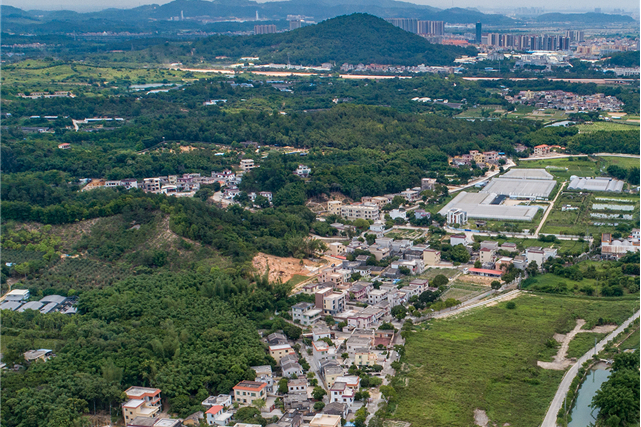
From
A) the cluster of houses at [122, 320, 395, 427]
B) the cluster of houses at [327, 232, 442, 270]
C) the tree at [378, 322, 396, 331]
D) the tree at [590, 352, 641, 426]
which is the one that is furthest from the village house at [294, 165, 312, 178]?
the tree at [590, 352, 641, 426]

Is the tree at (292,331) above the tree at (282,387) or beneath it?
above

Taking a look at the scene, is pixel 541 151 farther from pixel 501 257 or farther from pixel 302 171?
pixel 501 257

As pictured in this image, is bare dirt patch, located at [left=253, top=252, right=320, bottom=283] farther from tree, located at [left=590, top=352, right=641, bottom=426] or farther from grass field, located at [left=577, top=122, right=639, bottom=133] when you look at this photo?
grass field, located at [left=577, top=122, right=639, bottom=133]

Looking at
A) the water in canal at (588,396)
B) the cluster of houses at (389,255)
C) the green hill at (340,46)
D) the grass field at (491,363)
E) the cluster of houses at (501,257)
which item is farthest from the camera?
the green hill at (340,46)

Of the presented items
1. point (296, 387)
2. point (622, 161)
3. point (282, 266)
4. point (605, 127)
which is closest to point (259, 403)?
point (296, 387)

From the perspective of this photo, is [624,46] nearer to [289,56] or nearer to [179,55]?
[289,56]

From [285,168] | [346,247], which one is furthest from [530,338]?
[285,168]

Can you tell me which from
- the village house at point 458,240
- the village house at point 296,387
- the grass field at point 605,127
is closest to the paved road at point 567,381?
the village house at point 296,387

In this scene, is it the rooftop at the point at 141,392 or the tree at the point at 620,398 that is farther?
the rooftop at the point at 141,392

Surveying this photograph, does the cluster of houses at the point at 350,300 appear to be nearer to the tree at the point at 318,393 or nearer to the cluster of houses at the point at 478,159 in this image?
the tree at the point at 318,393
